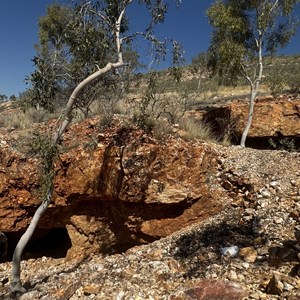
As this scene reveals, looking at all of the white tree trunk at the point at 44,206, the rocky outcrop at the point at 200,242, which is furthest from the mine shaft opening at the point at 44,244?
the white tree trunk at the point at 44,206

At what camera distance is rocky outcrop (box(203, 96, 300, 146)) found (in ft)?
39.4

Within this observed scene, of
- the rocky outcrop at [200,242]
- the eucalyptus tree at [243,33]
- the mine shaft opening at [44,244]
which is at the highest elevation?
the eucalyptus tree at [243,33]

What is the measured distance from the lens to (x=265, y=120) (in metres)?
12.2

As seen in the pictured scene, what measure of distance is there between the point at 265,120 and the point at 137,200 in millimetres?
6825

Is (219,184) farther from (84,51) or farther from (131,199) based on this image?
(84,51)

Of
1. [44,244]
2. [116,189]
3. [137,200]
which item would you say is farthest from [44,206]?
[44,244]

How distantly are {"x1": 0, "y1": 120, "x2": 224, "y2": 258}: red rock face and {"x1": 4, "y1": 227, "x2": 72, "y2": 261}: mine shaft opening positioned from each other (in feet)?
2.96

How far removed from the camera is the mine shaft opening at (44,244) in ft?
27.5

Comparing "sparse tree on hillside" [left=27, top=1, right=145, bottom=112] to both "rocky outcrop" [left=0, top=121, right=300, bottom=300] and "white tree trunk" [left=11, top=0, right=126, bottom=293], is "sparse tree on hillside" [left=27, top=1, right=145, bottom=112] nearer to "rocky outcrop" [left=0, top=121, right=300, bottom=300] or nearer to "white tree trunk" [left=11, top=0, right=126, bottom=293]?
"white tree trunk" [left=11, top=0, right=126, bottom=293]

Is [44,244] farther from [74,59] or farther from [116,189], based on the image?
[74,59]

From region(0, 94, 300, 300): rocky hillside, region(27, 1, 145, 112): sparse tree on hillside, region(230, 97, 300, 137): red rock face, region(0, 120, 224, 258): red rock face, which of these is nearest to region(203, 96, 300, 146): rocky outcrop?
region(230, 97, 300, 137): red rock face

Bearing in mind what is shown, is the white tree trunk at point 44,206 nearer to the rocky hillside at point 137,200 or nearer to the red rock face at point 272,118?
the rocky hillside at point 137,200

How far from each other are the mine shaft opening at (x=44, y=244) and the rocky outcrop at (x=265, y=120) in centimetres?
626

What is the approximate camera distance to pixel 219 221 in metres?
6.75
